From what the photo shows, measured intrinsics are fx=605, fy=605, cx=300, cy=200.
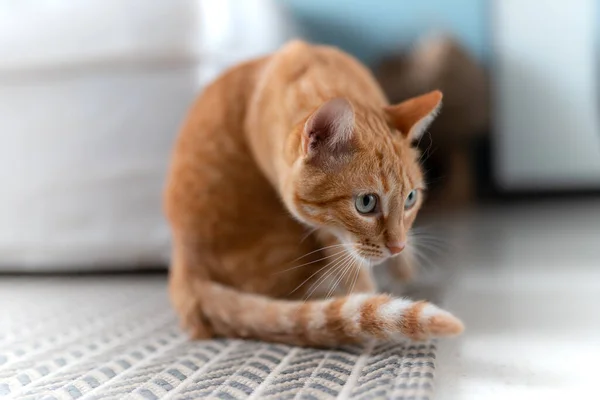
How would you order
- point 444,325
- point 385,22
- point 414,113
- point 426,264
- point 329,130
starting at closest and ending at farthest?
point 444,325, point 329,130, point 414,113, point 426,264, point 385,22

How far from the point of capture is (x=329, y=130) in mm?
996

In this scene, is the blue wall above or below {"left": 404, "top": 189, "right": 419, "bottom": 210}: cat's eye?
above

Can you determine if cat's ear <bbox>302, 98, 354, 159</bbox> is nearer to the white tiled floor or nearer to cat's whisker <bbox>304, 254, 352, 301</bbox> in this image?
cat's whisker <bbox>304, 254, 352, 301</bbox>

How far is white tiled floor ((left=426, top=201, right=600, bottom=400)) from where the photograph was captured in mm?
883

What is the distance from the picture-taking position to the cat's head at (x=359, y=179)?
1.01m

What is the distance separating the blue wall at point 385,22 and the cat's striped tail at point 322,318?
1794 mm

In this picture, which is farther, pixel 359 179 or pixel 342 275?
pixel 342 275

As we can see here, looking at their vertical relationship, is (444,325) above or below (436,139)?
below

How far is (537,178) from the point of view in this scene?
260cm

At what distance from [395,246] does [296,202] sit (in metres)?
0.19

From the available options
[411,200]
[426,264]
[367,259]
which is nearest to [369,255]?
[367,259]

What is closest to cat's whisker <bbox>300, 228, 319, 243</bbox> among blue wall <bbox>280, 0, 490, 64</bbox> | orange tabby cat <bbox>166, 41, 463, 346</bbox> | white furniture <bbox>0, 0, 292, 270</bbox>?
orange tabby cat <bbox>166, 41, 463, 346</bbox>

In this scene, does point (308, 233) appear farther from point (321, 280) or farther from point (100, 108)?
point (100, 108)

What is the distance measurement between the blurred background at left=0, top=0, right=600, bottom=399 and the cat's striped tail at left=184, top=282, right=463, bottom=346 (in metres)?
0.10
